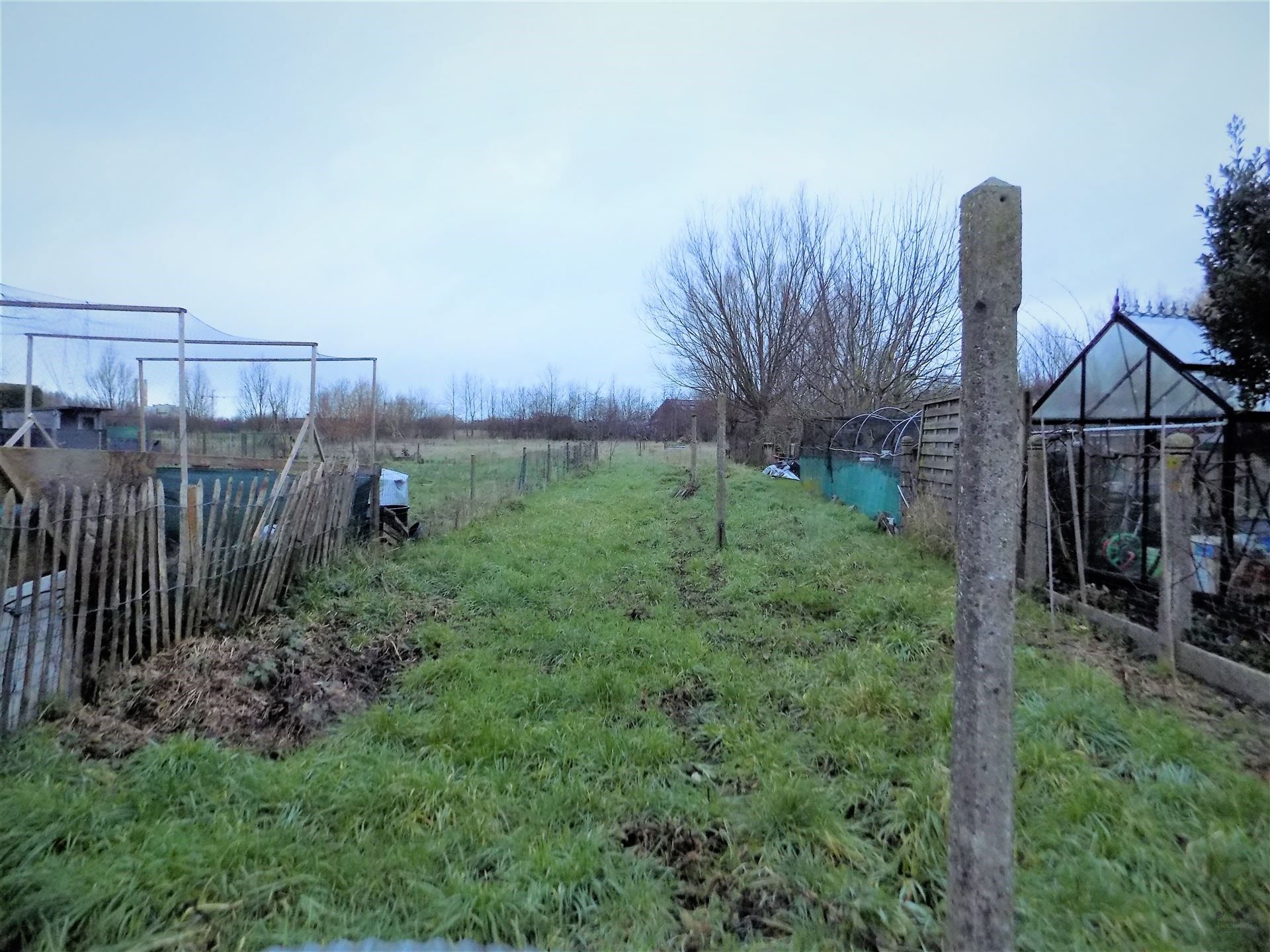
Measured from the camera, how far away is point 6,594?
3.26 m

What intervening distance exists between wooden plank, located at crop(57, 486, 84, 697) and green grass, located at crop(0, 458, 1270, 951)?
454 millimetres

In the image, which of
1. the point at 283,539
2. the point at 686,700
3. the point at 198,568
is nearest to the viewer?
the point at 686,700

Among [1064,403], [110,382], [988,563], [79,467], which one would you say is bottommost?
[988,563]

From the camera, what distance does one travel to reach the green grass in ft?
7.61

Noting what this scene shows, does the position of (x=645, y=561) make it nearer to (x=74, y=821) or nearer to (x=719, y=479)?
(x=719, y=479)

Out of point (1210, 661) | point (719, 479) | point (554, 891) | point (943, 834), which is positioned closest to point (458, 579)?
point (719, 479)

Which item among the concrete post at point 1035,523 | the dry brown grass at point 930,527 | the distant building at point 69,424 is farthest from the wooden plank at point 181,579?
the dry brown grass at point 930,527

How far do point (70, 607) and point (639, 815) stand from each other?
3.25 metres

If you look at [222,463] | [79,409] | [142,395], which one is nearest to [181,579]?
[222,463]

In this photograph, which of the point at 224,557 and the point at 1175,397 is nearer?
the point at 224,557

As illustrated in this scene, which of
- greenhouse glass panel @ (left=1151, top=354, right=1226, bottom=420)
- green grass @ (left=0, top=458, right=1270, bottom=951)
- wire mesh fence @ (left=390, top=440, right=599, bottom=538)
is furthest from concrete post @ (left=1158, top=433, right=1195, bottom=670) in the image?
wire mesh fence @ (left=390, top=440, right=599, bottom=538)

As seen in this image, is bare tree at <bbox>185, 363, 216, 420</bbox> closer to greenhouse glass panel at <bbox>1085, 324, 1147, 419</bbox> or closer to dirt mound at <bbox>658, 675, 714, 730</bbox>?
dirt mound at <bbox>658, 675, 714, 730</bbox>

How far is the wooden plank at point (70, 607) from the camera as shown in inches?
143

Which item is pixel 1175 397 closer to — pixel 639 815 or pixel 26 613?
pixel 639 815
